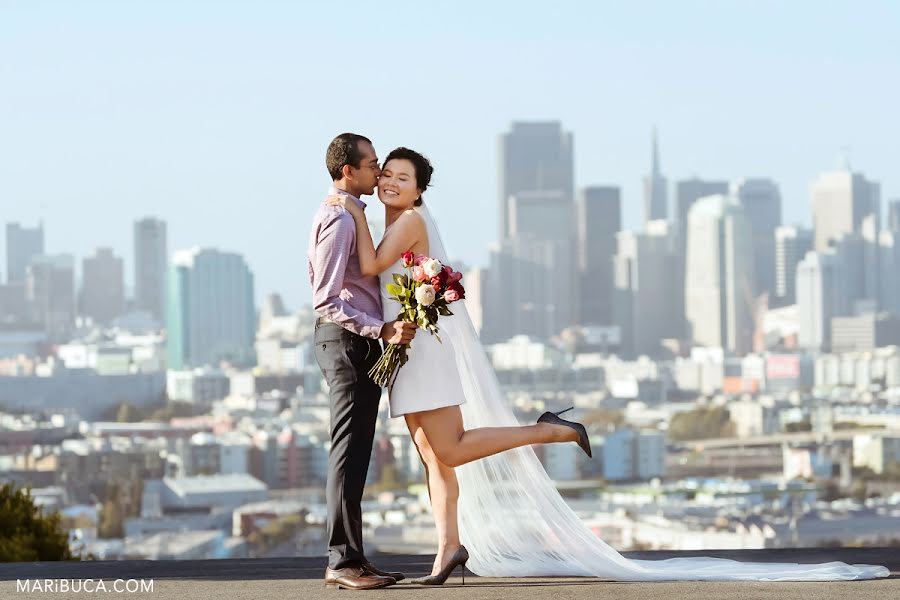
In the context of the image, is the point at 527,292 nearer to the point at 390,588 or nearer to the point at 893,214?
the point at 893,214

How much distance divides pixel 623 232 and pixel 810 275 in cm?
1389

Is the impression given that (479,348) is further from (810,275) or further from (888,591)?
(810,275)

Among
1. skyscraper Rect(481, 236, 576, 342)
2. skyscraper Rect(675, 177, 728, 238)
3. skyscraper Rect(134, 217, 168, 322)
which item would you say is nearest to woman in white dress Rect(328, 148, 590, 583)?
skyscraper Rect(481, 236, 576, 342)

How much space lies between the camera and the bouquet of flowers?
338 centimetres

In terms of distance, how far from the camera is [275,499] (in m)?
59.1

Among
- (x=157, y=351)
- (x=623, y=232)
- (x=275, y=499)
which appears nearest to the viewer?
(x=275, y=499)

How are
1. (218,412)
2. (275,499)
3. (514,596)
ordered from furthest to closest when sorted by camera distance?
(218,412) → (275,499) → (514,596)

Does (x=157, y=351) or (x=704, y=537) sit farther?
(x=157, y=351)

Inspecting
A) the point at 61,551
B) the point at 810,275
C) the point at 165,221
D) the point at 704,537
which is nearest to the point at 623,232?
the point at 810,275

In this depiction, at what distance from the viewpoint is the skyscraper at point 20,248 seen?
93.9m

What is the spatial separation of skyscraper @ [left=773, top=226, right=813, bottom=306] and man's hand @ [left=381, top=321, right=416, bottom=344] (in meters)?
95.3

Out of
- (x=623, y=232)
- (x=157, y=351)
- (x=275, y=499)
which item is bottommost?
(x=275, y=499)

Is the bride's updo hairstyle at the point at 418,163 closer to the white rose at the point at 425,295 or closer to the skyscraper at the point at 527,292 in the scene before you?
the white rose at the point at 425,295

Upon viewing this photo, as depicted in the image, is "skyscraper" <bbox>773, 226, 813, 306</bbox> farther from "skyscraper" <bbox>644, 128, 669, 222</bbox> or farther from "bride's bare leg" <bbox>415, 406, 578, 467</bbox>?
"bride's bare leg" <bbox>415, 406, 578, 467</bbox>
